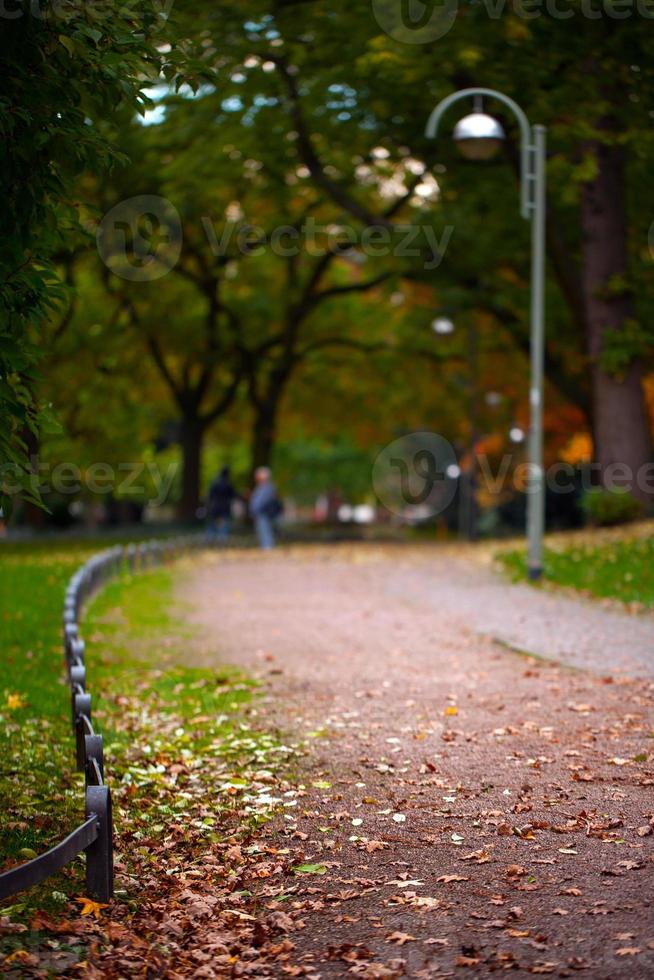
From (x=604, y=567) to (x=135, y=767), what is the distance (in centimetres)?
1040

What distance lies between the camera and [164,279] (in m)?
34.8

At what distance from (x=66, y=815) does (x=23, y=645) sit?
5.63m

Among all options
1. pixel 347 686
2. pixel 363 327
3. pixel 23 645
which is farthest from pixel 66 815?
pixel 363 327

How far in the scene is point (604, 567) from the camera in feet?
56.2

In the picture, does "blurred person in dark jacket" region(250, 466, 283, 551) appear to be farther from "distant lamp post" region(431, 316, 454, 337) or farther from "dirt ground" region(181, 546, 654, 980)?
"dirt ground" region(181, 546, 654, 980)

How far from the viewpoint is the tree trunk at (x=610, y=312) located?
2206 centimetres

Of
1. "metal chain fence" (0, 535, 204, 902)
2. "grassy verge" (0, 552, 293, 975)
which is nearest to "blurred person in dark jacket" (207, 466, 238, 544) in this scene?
"grassy verge" (0, 552, 293, 975)

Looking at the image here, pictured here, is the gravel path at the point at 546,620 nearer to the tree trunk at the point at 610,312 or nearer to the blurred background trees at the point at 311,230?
the tree trunk at the point at 610,312

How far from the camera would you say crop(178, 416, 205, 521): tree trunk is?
3734 centimetres

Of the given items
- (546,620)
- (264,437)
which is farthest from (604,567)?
(264,437)

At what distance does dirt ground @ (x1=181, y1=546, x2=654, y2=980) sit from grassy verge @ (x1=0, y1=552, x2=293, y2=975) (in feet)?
1.09

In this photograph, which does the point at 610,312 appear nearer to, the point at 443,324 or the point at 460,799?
the point at 443,324

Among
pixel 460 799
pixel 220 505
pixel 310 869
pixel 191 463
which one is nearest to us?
pixel 310 869

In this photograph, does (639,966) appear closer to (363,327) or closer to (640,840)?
(640,840)
